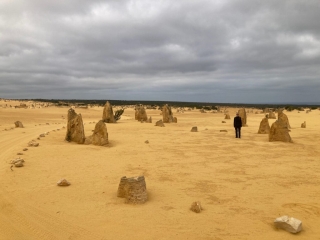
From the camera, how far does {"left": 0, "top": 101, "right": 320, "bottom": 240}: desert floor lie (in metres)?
4.91

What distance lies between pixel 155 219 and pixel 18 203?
2.64m

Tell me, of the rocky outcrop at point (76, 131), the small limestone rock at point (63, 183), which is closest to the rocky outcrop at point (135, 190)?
the small limestone rock at point (63, 183)

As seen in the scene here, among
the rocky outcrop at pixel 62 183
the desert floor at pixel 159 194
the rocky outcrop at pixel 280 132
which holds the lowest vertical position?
the desert floor at pixel 159 194

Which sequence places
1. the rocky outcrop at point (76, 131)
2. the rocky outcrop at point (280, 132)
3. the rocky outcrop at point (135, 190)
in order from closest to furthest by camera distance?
the rocky outcrop at point (135, 190)
the rocky outcrop at point (76, 131)
the rocky outcrop at point (280, 132)

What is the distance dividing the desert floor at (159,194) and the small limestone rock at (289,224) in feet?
0.29

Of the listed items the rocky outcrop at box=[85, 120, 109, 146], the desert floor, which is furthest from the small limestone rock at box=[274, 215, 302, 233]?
the rocky outcrop at box=[85, 120, 109, 146]

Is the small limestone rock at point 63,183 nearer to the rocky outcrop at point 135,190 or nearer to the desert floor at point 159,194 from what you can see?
the desert floor at point 159,194

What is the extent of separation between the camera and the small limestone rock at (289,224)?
4.84 m

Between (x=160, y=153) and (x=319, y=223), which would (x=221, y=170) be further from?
(x=319, y=223)

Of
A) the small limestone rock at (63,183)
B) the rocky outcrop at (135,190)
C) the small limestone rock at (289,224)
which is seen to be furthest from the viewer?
the small limestone rock at (63,183)

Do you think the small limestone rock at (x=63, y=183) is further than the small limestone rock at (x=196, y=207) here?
Yes

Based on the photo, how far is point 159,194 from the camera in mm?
6555

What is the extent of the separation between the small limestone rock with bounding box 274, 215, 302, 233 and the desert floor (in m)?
0.09

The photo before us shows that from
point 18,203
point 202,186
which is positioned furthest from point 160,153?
point 18,203
